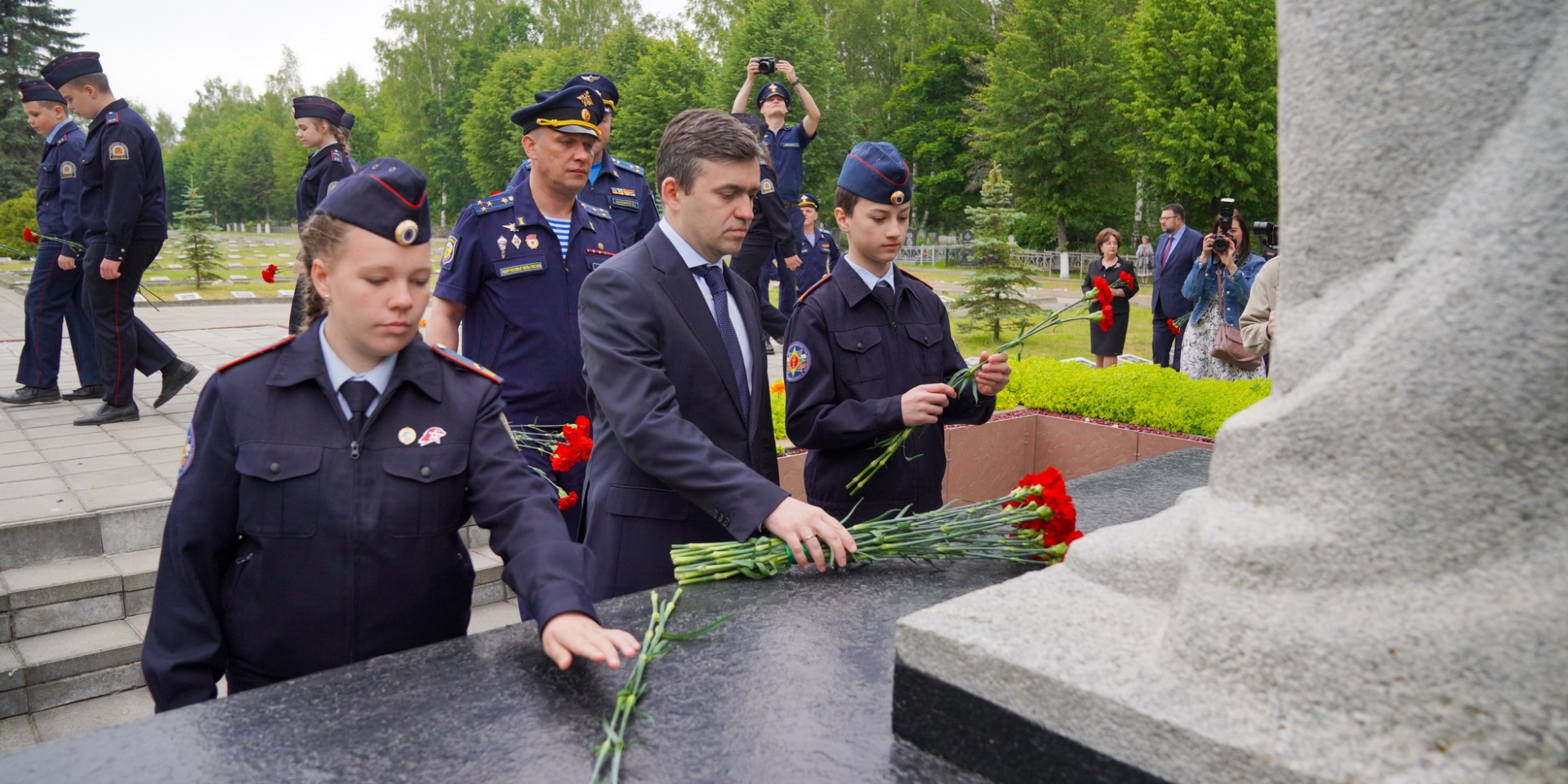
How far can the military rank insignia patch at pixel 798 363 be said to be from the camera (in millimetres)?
3359

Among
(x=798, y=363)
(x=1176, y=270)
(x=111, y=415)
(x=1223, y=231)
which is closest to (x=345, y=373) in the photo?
(x=798, y=363)

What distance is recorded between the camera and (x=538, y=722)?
175cm

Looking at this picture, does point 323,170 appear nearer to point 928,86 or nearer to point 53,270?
point 53,270

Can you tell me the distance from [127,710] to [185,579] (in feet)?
8.88

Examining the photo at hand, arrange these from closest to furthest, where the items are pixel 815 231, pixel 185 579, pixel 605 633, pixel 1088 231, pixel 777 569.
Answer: pixel 605 633 < pixel 185 579 < pixel 777 569 < pixel 815 231 < pixel 1088 231

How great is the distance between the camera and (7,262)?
3253 centimetres

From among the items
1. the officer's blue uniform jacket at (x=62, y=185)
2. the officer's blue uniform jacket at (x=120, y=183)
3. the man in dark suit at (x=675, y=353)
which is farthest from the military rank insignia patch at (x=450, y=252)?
the officer's blue uniform jacket at (x=62, y=185)

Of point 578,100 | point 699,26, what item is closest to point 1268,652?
point 578,100

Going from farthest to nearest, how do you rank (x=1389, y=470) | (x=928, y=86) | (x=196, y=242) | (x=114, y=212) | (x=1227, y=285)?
(x=928, y=86) → (x=196, y=242) → (x=1227, y=285) → (x=114, y=212) → (x=1389, y=470)

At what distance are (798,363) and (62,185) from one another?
22.1ft

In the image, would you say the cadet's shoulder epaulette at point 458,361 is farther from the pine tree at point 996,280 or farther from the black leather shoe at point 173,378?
the pine tree at point 996,280

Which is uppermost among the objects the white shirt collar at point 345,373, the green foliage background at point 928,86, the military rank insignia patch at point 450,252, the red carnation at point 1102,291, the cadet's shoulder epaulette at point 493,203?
the green foliage background at point 928,86

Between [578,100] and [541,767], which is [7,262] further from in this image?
[541,767]

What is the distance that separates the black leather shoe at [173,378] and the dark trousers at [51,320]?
1.96ft
